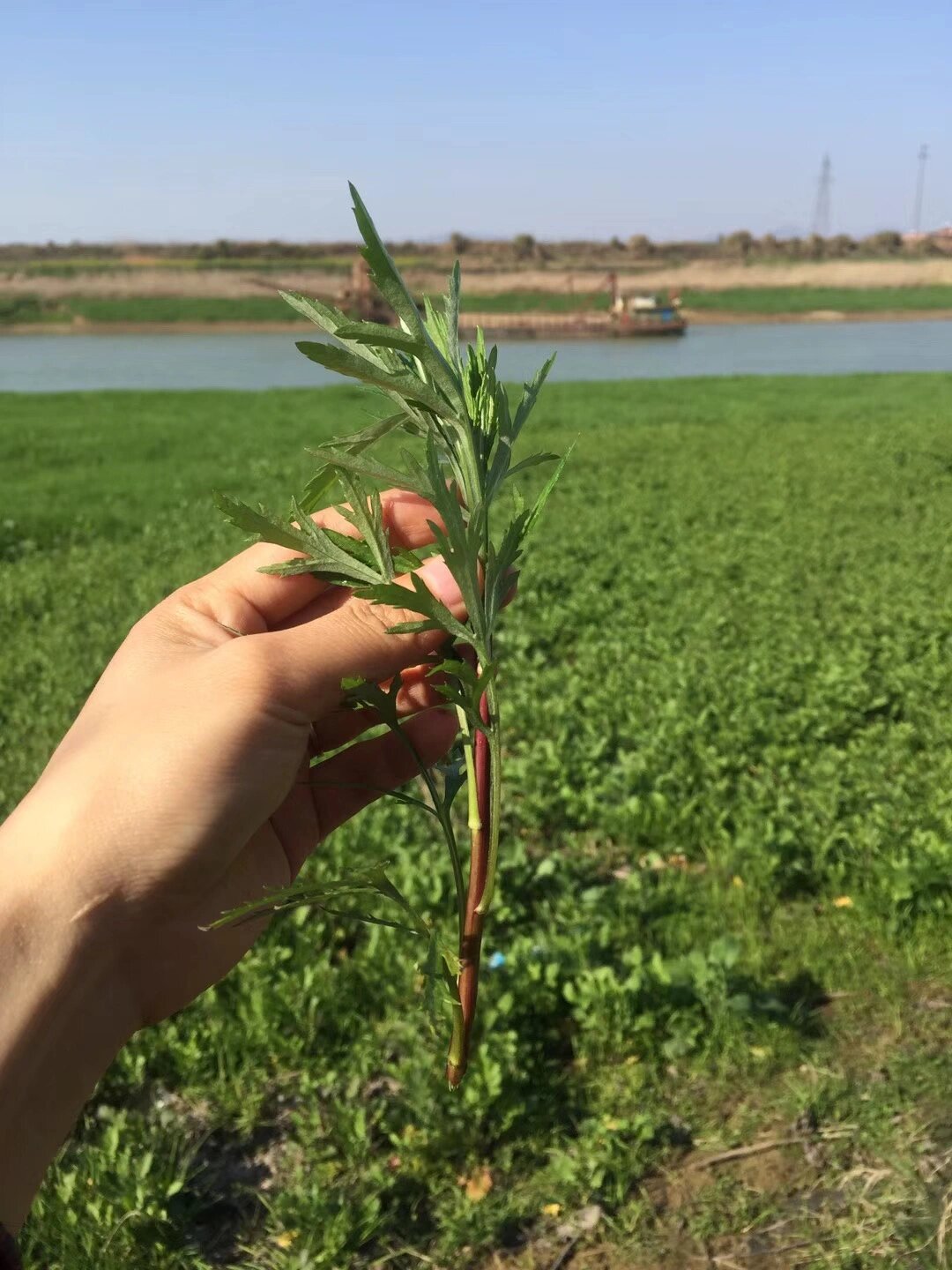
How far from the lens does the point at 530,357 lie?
4497cm

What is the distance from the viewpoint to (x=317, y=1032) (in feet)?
12.1

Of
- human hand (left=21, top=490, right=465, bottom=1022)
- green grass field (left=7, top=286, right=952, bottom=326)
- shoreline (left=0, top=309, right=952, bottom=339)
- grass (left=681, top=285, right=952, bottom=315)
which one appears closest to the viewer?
human hand (left=21, top=490, right=465, bottom=1022)

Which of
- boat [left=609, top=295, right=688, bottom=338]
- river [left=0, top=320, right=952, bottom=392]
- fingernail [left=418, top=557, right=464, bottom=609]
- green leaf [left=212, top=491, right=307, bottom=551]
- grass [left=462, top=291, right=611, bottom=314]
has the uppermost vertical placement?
green leaf [left=212, top=491, right=307, bottom=551]

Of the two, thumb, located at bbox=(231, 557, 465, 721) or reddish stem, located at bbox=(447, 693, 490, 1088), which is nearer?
reddish stem, located at bbox=(447, 693, 490, 1088)

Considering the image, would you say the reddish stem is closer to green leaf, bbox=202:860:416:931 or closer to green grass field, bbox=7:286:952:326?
green leaf, bbox=202:860:416:931

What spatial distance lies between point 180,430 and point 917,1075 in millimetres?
20030

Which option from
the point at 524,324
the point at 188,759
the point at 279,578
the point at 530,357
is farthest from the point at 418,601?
the point at 524,324

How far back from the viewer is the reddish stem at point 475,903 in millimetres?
1331

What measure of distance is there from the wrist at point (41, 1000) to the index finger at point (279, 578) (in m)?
0.51

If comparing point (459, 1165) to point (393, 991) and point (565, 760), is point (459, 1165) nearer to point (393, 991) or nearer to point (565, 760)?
point (393, 991)

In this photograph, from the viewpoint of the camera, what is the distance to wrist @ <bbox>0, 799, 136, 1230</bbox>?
60.9 inches

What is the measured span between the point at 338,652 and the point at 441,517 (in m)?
0.50

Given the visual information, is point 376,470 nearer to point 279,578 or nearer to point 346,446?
point 346,446

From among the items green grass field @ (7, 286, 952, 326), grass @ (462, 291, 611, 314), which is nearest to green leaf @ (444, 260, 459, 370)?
green grass field @ (7, 286, 952, 326)
